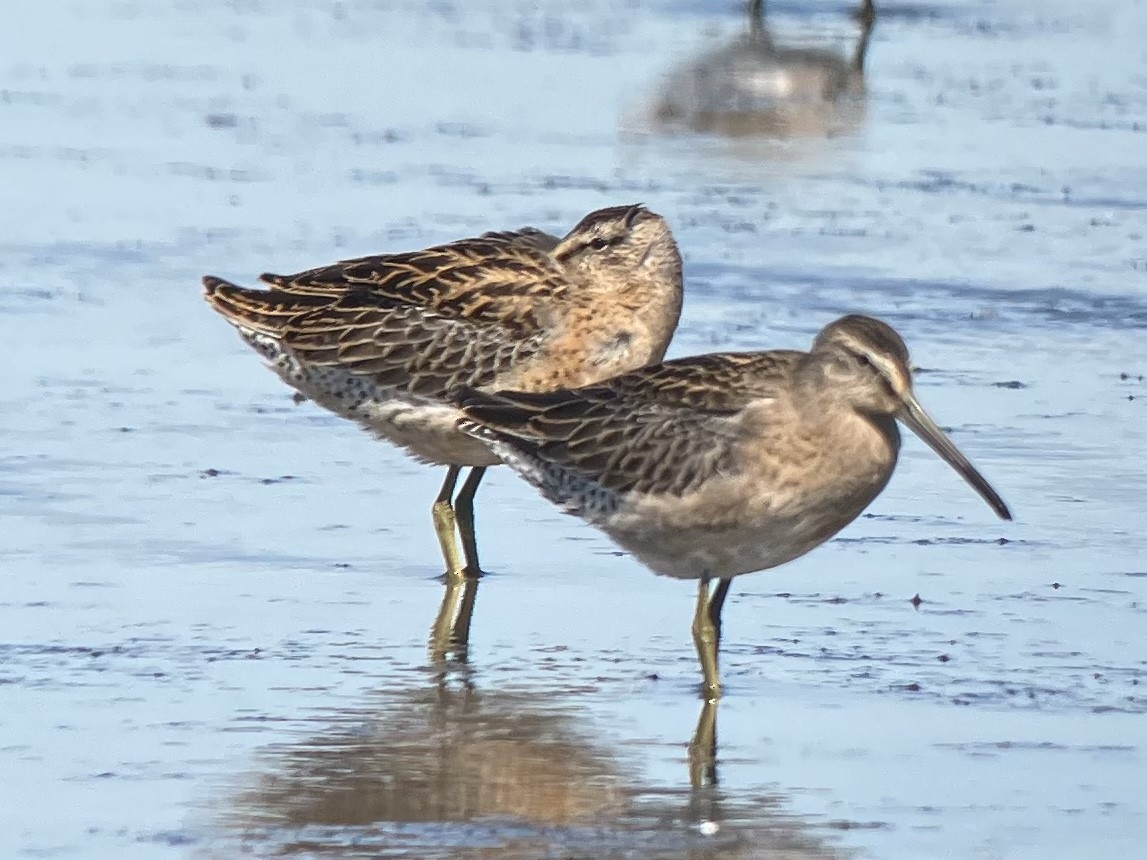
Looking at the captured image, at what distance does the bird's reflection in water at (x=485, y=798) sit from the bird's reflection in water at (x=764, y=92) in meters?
9.36

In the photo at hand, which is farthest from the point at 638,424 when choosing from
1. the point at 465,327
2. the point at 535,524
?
the point at 535,524

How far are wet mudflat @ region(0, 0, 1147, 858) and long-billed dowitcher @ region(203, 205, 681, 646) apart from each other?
0.36m

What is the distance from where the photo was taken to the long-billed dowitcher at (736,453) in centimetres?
671

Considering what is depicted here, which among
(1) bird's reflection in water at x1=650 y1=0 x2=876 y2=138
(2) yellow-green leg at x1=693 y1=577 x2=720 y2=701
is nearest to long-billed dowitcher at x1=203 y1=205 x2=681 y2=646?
(2) yellow-green leg at x1=693 y1=577 x2=720 y2=701

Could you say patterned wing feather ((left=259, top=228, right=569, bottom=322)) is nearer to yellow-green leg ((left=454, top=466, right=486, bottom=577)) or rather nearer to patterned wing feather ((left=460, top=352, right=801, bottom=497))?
yellow-green leg ((left=454, top=466, right=486, bottom=577))

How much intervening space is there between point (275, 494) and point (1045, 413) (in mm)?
2892

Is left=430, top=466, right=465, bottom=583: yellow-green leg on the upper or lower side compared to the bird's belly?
lower

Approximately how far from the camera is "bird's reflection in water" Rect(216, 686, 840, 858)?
5613mm

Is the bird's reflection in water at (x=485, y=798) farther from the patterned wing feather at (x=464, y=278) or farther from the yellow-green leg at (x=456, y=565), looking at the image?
the patterned wing feather at (x=464, y=278)

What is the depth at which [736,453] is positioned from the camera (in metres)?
6.79

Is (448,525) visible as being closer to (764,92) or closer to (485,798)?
(485,798)

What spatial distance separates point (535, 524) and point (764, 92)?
900cm

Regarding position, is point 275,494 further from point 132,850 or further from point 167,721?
point 132,850

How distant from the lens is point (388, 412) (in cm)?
826
